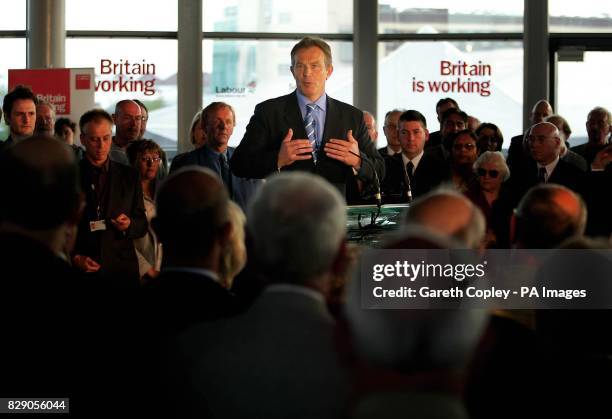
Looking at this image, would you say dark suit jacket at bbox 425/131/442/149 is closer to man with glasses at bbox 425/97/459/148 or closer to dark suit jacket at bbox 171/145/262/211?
man with glasses at bbox 425/97/459/148

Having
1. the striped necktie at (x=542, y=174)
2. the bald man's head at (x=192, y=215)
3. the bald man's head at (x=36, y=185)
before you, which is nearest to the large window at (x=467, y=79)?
the striped necktie at (x=542, y=174)

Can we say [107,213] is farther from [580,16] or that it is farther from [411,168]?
[580,16]

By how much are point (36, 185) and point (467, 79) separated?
38.9ft

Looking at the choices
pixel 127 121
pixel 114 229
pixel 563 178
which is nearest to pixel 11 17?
pixel 127 121

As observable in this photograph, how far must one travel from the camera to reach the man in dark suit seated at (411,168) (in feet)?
18.7

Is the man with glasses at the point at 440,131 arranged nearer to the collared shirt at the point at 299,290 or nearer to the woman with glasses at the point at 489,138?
the woman with glasses at the point at 489,138

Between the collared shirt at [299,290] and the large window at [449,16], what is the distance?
39.7 ft

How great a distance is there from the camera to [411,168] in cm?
741

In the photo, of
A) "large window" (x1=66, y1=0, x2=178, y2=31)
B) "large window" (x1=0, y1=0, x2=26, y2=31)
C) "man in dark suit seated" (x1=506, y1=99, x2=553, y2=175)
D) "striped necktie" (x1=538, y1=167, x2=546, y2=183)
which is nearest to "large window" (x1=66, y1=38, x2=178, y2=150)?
"large window" (x1=66, y1=0, x2=178, y2=31)

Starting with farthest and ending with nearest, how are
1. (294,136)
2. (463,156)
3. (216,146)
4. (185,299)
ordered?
(463,156) < (216,146) < (294,136) < (185,299)

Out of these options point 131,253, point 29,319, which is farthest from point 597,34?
point 29,319

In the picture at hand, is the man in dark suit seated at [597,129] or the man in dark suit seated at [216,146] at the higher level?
the man in dark suit seated at [597,129]

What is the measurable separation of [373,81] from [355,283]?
1220 cm

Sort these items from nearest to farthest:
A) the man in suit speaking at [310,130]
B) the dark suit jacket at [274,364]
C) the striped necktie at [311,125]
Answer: the dark suit jacket at [274,364]
the man in suit speaking at [310,130]
the striped necktie at [311,125]
